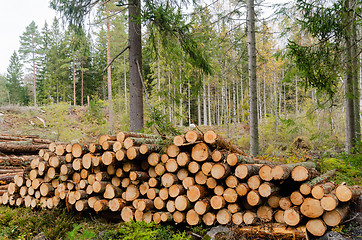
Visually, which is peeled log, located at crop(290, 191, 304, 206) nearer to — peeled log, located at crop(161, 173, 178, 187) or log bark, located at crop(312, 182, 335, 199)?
log bark, located at crop(312, 182, 335, 199)

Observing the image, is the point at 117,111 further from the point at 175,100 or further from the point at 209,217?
the point at 209,217

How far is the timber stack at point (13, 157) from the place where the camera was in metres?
5.96

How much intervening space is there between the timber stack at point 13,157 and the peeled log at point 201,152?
16.5ft

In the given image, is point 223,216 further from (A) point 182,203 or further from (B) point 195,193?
(A) point 182,203

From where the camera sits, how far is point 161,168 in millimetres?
3908

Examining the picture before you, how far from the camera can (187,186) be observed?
3719 mm

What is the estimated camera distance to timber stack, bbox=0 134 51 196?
5.96m

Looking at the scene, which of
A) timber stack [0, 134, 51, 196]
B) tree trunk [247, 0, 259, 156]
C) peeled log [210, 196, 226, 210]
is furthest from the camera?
tree trunk [247, 0, 259, 156]

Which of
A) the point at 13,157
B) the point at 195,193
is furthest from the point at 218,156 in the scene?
the point at 13,157

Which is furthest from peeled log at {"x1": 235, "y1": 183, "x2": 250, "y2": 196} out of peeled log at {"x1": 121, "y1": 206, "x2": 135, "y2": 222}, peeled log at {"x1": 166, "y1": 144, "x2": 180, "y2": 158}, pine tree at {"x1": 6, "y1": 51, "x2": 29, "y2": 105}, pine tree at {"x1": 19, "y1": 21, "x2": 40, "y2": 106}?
pine tree at {"x1": 6, "y1": 51, "x2": 29, "y2": 105}

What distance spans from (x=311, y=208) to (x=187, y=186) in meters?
1.75

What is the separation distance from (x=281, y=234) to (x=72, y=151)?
12.4ft

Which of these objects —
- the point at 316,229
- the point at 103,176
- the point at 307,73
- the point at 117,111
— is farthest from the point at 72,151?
the point at 117,111

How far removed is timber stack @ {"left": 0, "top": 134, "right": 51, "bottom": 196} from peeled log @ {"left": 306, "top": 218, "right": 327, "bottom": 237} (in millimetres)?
6511
